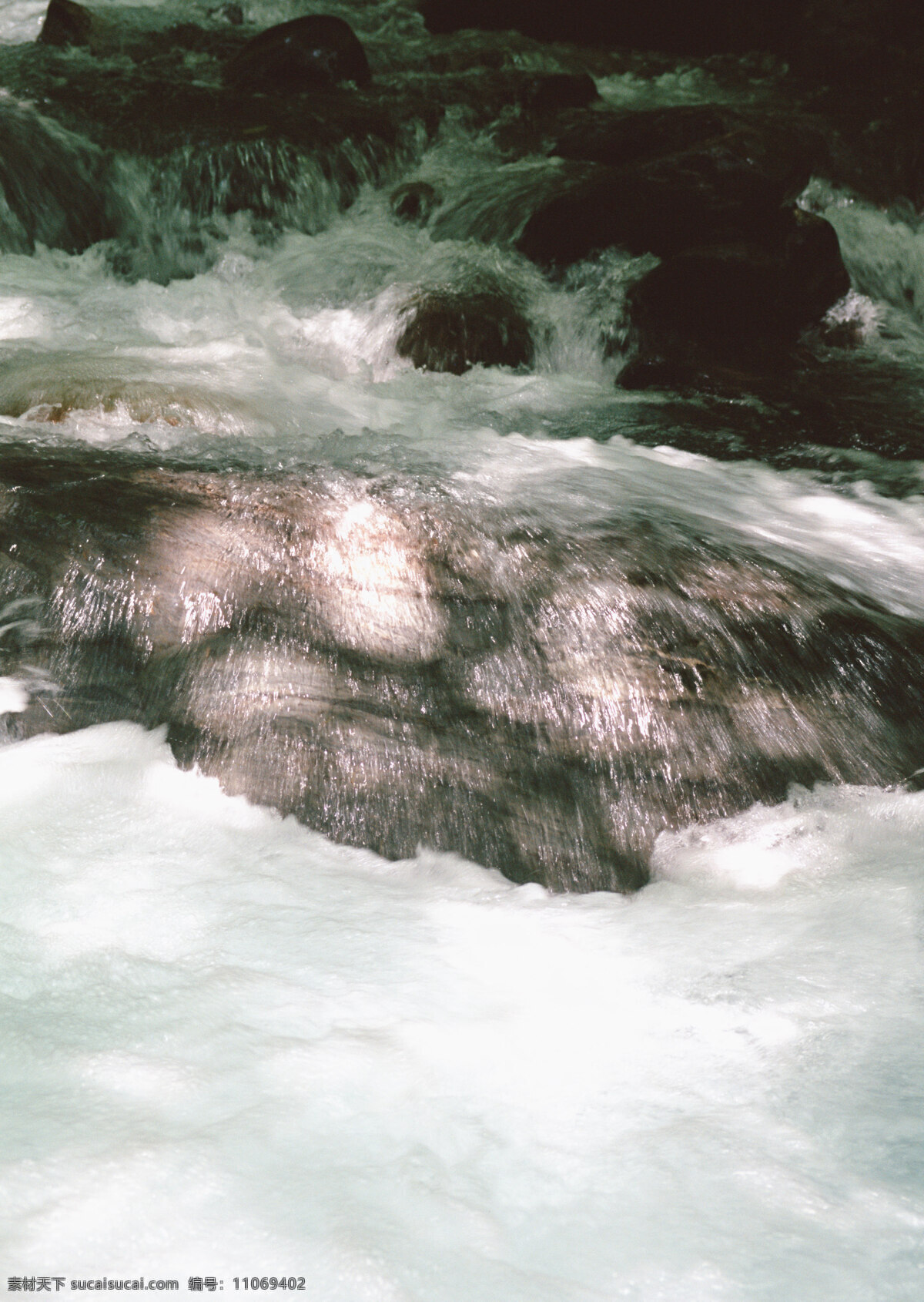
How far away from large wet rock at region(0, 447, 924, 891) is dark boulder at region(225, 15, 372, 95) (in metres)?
6.41

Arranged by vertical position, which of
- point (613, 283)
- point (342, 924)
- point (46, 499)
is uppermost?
point (613, 283)

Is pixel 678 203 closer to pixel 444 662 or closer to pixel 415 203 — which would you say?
pixel 415 203

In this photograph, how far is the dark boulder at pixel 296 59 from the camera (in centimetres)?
799

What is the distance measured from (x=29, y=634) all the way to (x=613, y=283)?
14.4ft

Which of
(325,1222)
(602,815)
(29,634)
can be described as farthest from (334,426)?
(325,1222)

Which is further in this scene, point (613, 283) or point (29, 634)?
point (613, 283)

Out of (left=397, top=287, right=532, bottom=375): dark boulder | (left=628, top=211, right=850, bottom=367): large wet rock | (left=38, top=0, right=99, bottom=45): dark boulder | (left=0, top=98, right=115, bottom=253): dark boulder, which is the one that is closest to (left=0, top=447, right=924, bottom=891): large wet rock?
(left=397, top=287, right=532, bottom=375): dark boulder

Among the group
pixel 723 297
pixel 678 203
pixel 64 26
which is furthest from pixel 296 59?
pixel 723 297

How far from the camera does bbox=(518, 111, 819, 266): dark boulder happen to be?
5.80 m

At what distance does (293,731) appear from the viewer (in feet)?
7.55

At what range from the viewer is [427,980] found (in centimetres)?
181

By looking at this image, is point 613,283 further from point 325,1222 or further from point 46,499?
point 325,1222

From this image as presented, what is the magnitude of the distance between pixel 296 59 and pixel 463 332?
4319 millimetres

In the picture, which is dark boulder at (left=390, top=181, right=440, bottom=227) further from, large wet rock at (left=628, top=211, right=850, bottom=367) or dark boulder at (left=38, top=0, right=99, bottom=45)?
dark boulder at (left=38, top=0, right=99, bottom=45)
